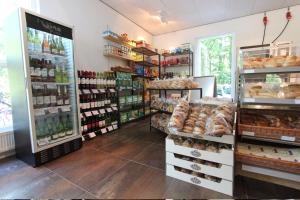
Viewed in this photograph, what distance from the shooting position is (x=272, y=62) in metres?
1.50

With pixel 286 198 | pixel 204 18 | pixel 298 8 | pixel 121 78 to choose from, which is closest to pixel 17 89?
pixel 121 78

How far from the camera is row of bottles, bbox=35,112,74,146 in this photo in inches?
85.5

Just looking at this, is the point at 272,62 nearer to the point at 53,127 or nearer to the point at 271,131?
the point at 271,131

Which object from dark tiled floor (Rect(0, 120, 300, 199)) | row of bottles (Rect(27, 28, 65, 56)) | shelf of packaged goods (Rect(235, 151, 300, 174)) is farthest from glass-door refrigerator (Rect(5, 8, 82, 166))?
shelf of packaged goods (Rect(235, 151, 300, 174))

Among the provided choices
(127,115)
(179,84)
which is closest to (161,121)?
(179,84)

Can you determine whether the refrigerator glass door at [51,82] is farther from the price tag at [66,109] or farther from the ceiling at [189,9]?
the ceiling at [189,9]

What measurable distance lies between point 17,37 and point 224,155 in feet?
8.67

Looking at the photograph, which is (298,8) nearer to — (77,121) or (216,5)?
(216,5)

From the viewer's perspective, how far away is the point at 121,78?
3791mm

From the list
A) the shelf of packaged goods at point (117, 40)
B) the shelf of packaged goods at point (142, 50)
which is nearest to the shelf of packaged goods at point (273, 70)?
the shelf of packaged goods at point (117, 40)

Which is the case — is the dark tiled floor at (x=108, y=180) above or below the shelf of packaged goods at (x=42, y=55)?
below

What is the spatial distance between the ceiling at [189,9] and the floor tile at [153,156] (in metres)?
3.20

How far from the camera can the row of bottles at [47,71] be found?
2055 mm

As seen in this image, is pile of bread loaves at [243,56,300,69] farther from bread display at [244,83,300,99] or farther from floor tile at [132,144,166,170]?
floor tile at [132,144,166,170]
